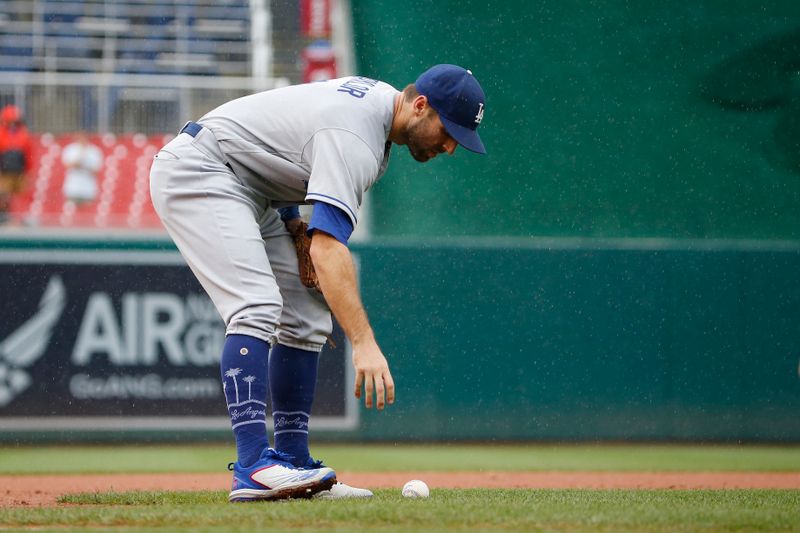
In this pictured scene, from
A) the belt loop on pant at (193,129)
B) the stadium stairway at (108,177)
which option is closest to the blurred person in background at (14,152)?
the stadium stairway at (108,177)

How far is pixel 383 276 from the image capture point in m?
7.11

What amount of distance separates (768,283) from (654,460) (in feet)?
4.99

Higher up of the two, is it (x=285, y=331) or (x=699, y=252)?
(x=699, y=252)

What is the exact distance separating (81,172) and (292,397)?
6.83 meters

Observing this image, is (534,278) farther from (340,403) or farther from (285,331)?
(285,331)

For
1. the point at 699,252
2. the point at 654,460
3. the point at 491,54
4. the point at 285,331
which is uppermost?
the point at 491,54

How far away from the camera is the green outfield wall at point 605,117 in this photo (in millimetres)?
6941

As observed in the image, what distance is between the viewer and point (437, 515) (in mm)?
3002

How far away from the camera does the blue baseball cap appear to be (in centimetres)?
348

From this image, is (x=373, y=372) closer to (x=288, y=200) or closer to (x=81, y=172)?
(x=288, y=200)

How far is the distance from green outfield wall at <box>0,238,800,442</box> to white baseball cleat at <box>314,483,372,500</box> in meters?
3.20

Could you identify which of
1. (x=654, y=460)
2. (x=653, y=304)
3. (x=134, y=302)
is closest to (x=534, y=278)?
(x=653, y=304)

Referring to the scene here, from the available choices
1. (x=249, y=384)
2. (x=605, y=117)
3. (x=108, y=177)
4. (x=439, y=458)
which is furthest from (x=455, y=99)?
(x=108, y=177)

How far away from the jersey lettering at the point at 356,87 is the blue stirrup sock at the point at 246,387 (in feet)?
2.74
